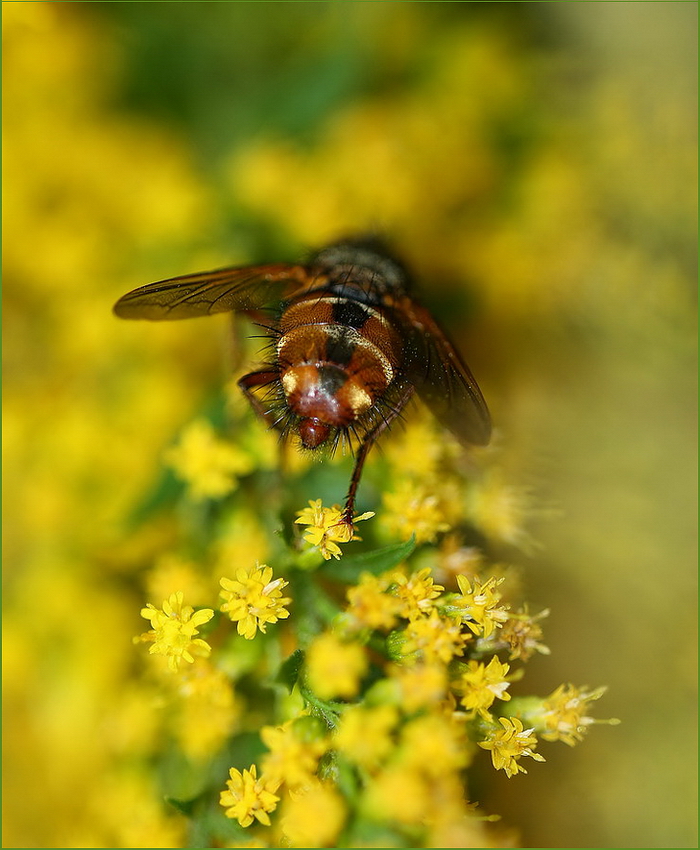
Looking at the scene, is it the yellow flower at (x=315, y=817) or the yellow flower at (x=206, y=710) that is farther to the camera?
the yellow flower at (x=206, y=710)

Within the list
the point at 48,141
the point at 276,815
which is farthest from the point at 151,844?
the point at 48,141

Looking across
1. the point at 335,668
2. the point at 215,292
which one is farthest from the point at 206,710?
the point at 215,292

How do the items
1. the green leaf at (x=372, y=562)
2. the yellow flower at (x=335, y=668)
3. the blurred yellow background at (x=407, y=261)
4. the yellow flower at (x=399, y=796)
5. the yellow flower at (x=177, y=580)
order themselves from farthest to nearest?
the blurred yellow background at (x=407, y=261) < the yellow flower at (x=177, y=580) < the green leaf at (x=372, y=562) < the yellow flower at (x=335, y=668) < the yellow flower at (x=399, y=796)

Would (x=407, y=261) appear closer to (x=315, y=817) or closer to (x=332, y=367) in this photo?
(x=332, y=367)

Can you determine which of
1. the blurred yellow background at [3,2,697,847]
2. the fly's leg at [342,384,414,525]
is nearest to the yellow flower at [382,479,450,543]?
the fly's leg at [342,384,414,525]

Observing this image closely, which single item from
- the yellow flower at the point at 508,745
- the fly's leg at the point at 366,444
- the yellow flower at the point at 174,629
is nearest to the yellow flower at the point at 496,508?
the fly's leg at the point at 366,444

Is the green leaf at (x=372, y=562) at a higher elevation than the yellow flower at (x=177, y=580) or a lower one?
lower

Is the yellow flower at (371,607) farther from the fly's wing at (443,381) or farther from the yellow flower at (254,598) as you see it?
the fly's wing at (443,381)

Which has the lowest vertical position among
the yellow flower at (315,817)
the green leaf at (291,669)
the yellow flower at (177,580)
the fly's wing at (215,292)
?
the yellow flower at (315,817)
